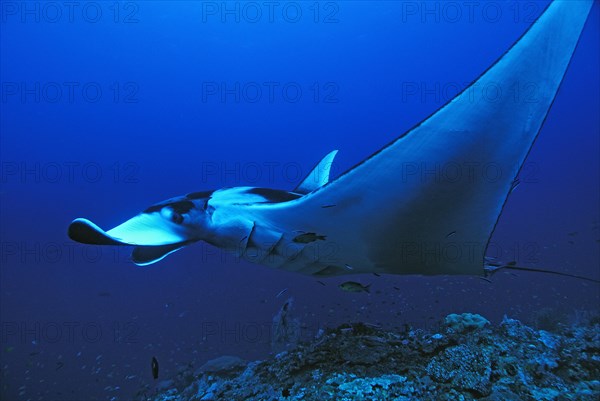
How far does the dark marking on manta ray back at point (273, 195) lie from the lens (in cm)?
224

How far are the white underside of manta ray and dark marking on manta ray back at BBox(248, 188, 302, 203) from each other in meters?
0.01

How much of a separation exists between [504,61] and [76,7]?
28.5m

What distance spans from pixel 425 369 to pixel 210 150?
38.8 metres

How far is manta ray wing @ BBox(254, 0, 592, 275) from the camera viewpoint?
1.49 metres

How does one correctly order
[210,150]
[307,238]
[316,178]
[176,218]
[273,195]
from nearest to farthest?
[176,218] < [307,238] < [273,195] < [316,178] < [210,150]

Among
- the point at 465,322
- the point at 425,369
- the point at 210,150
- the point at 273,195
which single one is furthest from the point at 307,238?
the point at 210,150

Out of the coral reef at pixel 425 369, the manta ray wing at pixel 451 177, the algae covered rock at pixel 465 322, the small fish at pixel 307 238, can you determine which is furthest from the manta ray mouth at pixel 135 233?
the algae covered rock at pixel 465 322

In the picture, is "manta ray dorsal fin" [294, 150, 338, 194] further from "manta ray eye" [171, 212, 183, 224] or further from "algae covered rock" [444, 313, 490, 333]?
"algae covered rock" [444, 313, 490, 333]

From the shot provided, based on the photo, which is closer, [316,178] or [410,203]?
[410,203]


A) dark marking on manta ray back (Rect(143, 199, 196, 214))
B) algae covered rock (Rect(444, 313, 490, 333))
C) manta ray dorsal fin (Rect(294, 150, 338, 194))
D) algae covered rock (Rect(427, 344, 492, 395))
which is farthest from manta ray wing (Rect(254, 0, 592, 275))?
algae covered rock (Rect(444, 313, 490, 333))

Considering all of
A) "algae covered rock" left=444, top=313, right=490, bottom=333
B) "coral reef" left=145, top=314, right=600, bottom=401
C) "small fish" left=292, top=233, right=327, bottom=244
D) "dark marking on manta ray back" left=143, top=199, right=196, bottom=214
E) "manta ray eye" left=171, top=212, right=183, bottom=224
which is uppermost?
"dark marking on manta ray back" left=143, top=199, right=196, bottom=214

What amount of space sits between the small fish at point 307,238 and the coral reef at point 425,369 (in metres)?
0.89

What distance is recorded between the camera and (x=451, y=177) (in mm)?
1770

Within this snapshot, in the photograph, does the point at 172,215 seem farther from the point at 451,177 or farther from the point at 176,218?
the point at 451,177
